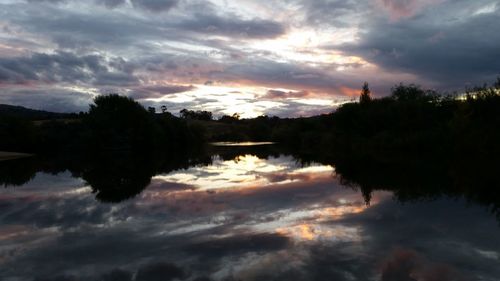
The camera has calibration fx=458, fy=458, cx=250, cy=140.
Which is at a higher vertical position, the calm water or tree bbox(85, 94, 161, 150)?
tree bbox(85, 94, 161, 150)

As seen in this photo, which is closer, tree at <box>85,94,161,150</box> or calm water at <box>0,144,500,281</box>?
calm water at <box>0,144,500,281</box>

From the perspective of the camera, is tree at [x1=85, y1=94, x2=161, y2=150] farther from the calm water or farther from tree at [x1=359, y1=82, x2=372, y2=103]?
the calm water

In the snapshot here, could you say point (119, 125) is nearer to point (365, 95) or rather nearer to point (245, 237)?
point (365, 95)

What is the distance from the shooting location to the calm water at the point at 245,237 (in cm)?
793

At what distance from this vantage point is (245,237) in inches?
420

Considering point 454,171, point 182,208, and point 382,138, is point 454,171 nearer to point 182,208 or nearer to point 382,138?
point 182,208

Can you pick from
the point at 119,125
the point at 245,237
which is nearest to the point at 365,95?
the point at 119,125

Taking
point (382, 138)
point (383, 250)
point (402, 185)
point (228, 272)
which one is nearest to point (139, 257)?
point (228, 272)

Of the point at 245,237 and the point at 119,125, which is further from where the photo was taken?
the point at 119,125

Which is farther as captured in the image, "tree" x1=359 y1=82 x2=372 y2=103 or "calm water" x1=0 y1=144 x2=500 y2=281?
"tree" x1=359 y1=82 x2=372 y2=103

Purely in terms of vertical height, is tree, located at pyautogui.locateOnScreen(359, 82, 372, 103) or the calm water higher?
tree, located at pyautogui.locateOnScreen(359, 82, 372, 103)

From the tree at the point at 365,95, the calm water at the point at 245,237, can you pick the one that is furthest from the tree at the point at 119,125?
the calm water at the point at 245,237

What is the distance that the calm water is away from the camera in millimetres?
7934

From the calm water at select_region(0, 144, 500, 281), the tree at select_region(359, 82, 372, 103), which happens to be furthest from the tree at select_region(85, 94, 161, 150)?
the calm water at select_region(0, 144, 500, 281)
